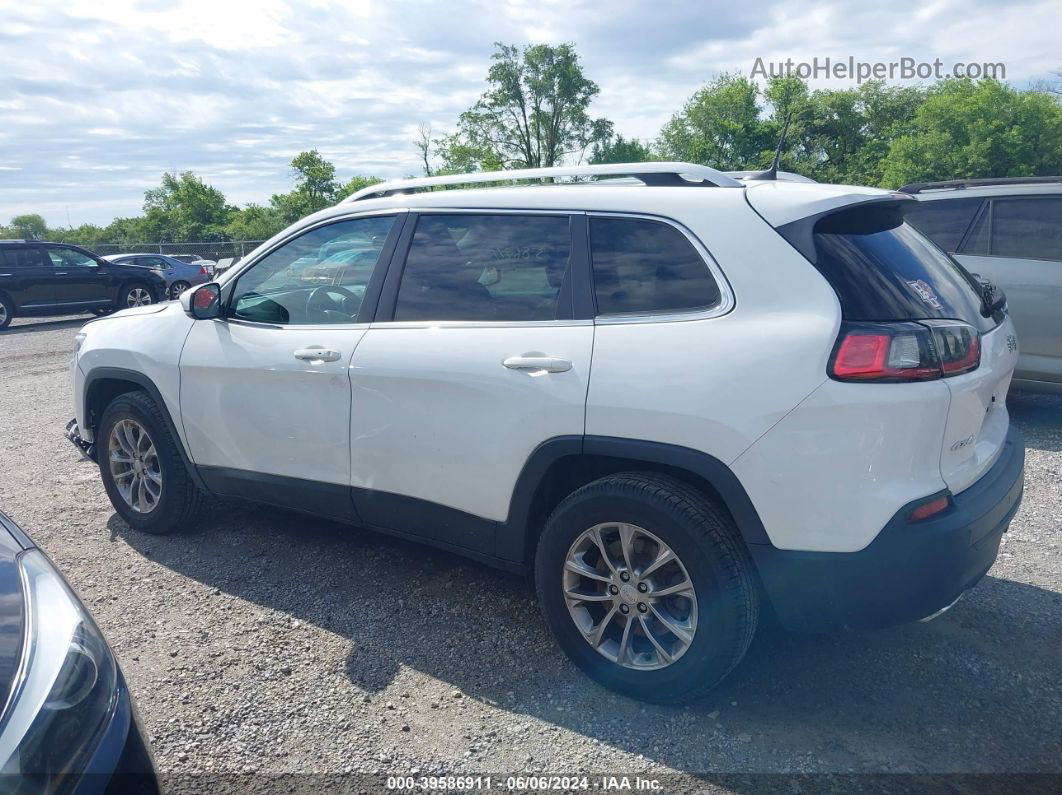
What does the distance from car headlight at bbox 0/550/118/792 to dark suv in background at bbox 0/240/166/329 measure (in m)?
16.8

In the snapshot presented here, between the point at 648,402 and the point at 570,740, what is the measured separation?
3.84ft

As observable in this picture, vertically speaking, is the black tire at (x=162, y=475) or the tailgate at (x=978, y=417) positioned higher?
the tailgate at (x=978, y=417)

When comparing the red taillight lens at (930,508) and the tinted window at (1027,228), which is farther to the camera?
the tinted window at (1027,228)

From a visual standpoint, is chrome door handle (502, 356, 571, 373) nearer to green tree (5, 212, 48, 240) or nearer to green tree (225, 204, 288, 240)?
green tree (225, 204, 288, 240)

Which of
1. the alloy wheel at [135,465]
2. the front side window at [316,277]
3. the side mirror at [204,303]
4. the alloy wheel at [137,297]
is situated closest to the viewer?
the front side window at [316,277]

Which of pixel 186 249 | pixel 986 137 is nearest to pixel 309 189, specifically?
pixel 186 249

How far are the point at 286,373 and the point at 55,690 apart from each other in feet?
6.61

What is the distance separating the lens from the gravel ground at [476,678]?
8.65 feet

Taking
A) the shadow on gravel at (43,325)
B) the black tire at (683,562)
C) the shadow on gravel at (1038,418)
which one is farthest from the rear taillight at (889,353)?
the shadow on gravel at (43,325)

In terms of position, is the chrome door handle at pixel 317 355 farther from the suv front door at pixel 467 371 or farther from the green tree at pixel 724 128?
the green tree at pixel 724 128

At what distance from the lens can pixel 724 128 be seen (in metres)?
56.9

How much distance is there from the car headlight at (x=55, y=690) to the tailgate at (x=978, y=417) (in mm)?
2415

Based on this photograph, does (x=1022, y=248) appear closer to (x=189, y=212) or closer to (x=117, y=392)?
(x=117, y=392)

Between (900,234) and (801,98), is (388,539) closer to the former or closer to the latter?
(900,234)
